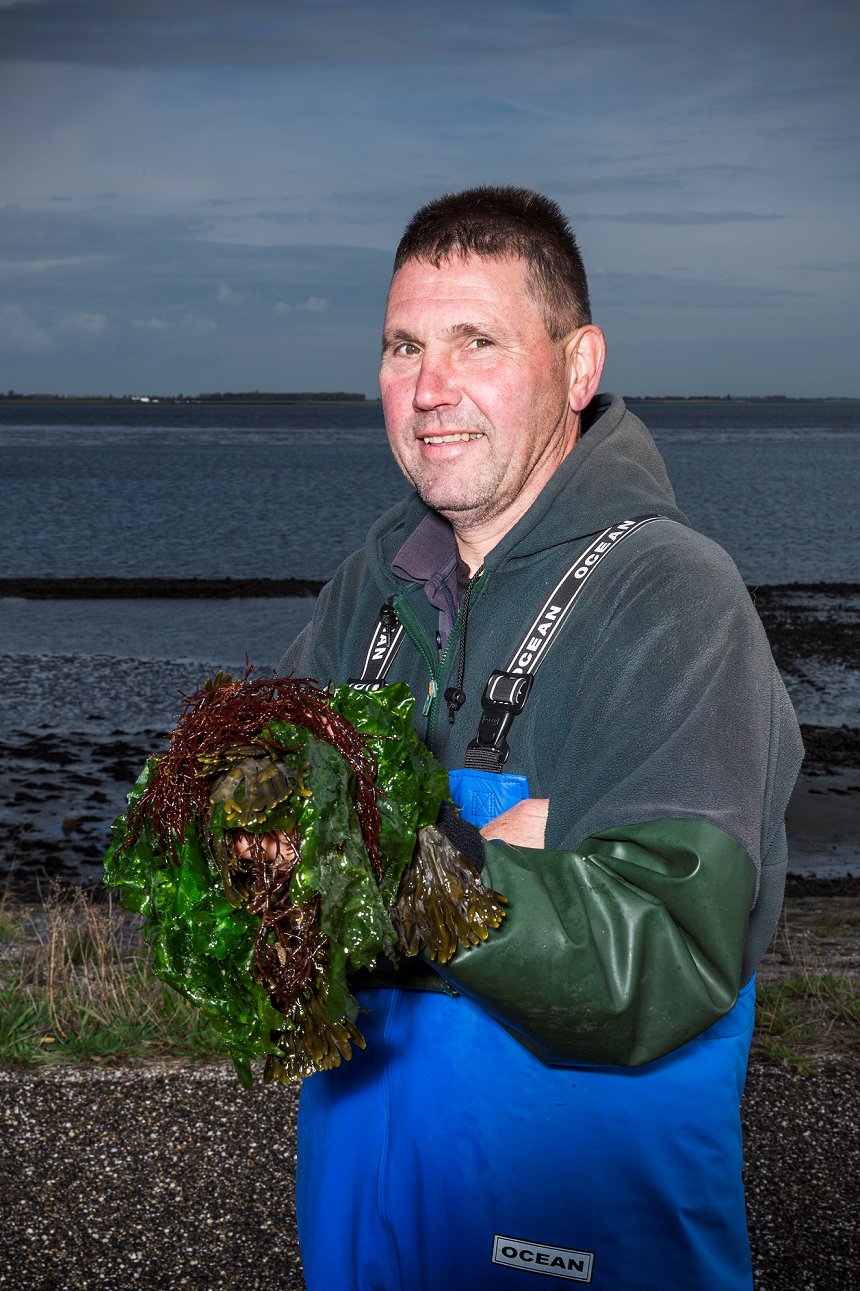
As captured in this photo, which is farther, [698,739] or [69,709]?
[69,709]

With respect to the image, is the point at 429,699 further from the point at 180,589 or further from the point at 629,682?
the point at 180,589

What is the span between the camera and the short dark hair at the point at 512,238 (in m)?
2.60

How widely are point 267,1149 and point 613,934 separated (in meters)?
4.57

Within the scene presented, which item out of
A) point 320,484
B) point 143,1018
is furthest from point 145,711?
point 320,484

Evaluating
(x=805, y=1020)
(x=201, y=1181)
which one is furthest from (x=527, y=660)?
(x=805, y=1020)

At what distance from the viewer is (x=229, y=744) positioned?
1.66m

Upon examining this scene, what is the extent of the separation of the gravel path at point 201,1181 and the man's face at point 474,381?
13.0 feet

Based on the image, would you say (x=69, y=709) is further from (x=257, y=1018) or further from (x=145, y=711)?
(x=257, y=1018)

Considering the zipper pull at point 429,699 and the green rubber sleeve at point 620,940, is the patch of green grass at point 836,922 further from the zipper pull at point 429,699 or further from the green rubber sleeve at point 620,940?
the green rubber sleeve at point 620,940

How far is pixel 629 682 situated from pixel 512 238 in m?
1.18

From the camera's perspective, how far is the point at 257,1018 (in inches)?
67.2

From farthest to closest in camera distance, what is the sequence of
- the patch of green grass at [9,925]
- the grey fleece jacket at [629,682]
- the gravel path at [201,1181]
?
the patch of green grass at [9,925] → the gravel path at [201,1181] → the grey fleece jacket at [629,682]

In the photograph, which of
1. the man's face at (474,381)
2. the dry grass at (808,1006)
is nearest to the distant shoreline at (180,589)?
the dry grass at (808,1006)

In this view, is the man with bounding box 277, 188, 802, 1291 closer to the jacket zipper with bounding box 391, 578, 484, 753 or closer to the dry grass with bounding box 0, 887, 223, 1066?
the jacket zipper with bounding box 391, 578, 484, 753
